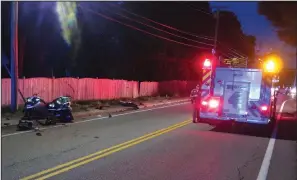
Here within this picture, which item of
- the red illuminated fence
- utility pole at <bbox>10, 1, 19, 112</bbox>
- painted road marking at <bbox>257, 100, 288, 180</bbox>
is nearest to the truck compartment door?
painted road marking at <bbox>257, 100, 288, 180</bbox>

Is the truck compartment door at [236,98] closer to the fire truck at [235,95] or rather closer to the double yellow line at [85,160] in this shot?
Result: the fire truck at [235,95]

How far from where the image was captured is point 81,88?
28734 millimetres

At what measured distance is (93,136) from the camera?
40.0ft

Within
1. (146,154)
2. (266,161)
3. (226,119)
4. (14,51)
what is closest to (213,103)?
(226,119)

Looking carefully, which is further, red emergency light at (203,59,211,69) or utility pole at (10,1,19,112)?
utility pole at (10,1,19,112)

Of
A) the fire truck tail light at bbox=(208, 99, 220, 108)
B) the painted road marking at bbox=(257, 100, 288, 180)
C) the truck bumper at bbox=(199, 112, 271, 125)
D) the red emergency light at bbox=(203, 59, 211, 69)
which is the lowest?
the painted road marking at bbox=(257, 100, 288, 180)

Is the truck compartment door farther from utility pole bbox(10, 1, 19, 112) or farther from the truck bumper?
utility pole bbox(10, 1, 19, 112)

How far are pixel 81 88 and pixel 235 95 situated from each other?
1659cm

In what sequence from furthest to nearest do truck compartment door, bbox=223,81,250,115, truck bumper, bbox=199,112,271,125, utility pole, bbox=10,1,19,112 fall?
utility pole, bbox=10,1,19,112
truck compartment door, bbox=223,81,250,115
truck bumper, bbox=199,112,271,125

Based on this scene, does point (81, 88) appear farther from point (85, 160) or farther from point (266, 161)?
point (266, 161)

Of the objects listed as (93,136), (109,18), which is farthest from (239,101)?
(109,18)

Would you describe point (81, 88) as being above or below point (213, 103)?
below

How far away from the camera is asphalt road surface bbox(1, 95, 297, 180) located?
7.54 meters

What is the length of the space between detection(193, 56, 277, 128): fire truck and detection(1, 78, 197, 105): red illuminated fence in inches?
433
